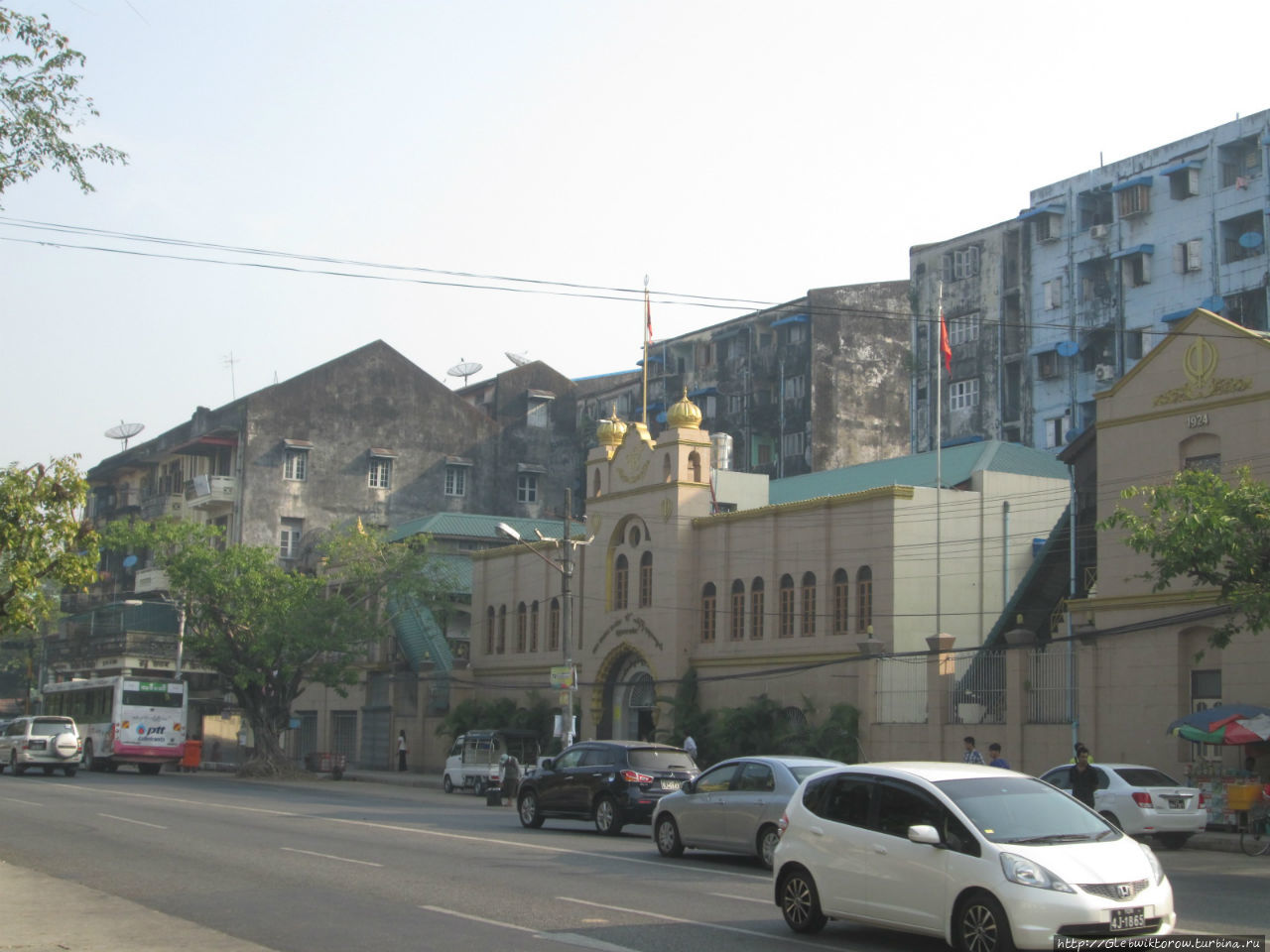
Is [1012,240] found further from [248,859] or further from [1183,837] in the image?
[248,859]

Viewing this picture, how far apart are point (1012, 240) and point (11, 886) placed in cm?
5573

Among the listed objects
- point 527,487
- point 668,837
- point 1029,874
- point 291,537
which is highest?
point 527,487

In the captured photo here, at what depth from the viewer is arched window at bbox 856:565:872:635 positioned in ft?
120

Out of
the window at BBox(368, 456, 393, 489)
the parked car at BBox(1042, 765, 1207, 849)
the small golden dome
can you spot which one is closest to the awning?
the small golden dome

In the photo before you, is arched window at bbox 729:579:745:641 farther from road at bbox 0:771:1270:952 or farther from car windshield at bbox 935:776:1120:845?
car windshield at bbox 935:776:1120:845

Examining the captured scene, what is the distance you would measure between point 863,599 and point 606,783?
14592 mm

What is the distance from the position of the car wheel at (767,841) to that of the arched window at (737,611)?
2209 cm

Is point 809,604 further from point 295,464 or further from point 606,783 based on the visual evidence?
point 295,464

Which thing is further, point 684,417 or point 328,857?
point 684,417

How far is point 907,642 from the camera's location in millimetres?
35875

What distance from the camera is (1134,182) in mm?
59375

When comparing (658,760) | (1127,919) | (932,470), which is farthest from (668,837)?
→ (932,470)

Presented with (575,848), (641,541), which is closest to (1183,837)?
(575,848)

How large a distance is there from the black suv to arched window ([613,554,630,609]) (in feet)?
63.5
